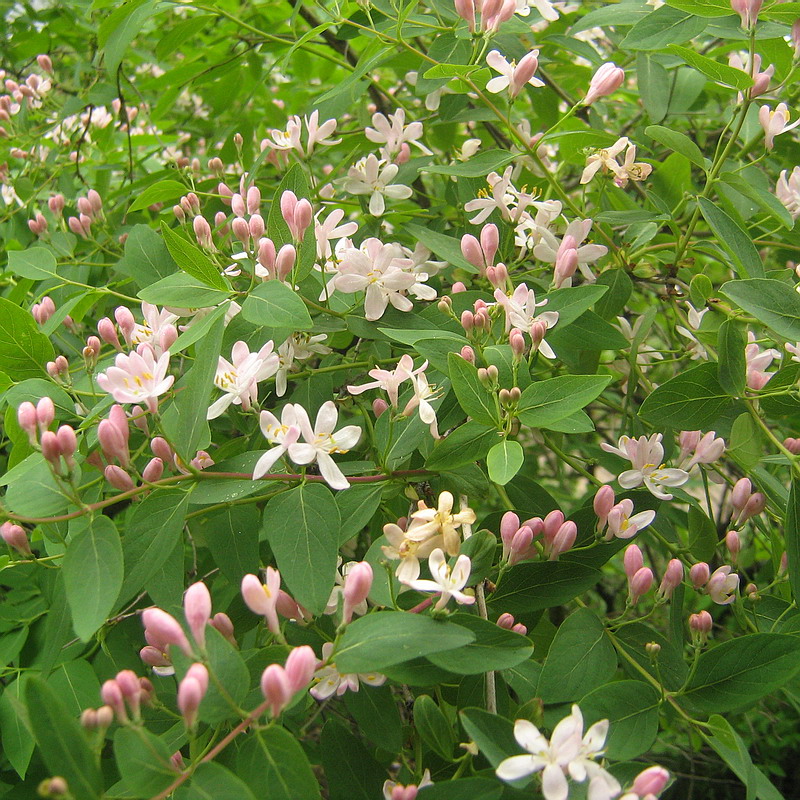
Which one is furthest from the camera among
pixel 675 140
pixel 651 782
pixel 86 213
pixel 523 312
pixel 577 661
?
pixel 86 213

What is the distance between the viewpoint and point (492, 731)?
907mm

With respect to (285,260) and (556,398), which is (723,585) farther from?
(285,260)

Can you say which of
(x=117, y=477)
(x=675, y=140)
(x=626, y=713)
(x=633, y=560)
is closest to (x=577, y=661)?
(x=626, y=713)

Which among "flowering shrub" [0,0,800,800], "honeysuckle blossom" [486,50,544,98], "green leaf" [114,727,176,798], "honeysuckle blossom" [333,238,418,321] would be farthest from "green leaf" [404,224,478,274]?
"green leaf" [114,727,176,798]

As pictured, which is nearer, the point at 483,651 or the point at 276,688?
the point at 276,688

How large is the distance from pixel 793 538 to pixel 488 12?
110cm

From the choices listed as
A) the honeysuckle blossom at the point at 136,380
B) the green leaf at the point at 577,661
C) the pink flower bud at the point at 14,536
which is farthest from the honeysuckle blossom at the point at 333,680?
the pink flower bud at the point at 14,536

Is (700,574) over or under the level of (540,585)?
under

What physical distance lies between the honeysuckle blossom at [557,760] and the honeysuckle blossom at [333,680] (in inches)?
8.8

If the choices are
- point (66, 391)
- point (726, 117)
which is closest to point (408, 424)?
Answer: point (66, 391)

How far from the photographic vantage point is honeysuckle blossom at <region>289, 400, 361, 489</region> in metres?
1.06

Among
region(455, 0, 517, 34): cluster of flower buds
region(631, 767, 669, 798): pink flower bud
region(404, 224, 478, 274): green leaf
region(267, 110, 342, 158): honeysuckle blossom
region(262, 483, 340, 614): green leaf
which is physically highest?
region(455, 0, 517, 34): cluster of flower buds

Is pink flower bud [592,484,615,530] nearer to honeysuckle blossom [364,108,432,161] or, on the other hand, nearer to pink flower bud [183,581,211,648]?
pink flower bud [183,581,211,648]

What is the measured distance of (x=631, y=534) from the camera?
1.16m
